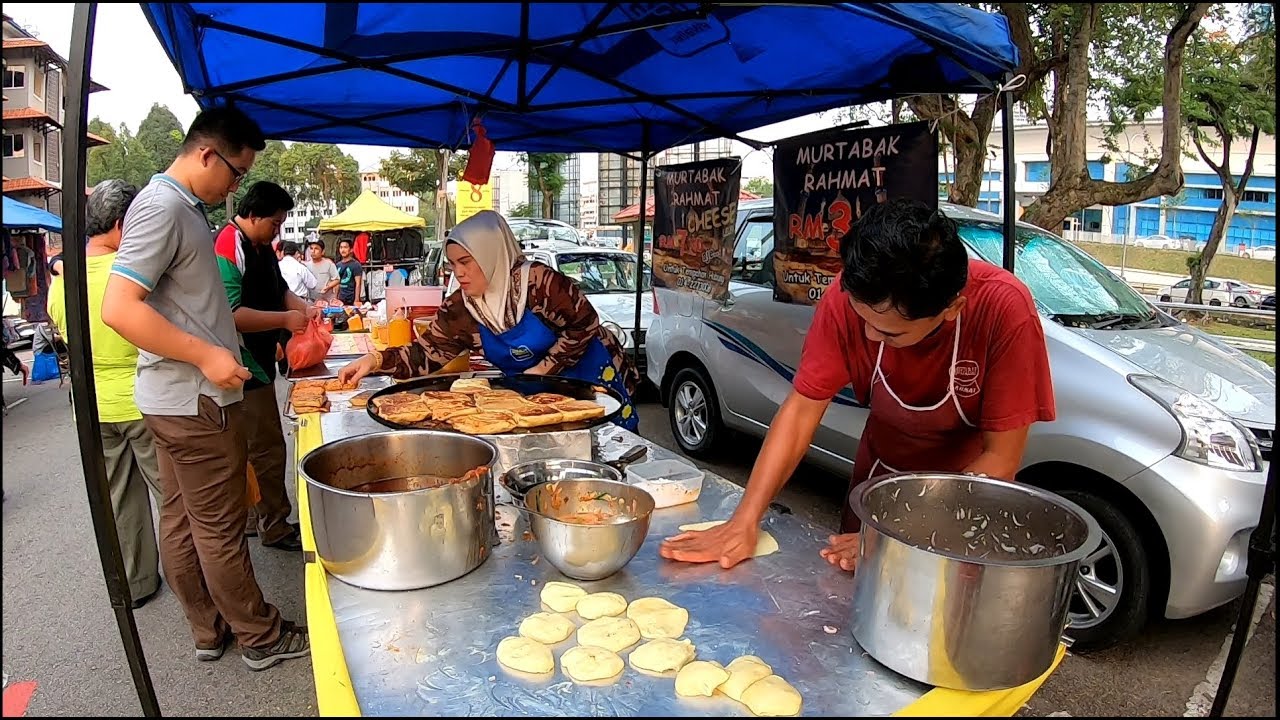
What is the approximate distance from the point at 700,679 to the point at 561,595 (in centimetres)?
41

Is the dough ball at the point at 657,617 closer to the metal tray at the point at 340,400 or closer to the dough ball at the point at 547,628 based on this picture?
the dough ball at the point at 547,628

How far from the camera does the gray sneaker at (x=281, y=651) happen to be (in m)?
3.08

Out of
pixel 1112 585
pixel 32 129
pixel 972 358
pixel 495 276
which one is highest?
pixel 32 129

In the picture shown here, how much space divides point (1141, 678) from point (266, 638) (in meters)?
3.53

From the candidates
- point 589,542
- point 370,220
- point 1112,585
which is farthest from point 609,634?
point 370,220

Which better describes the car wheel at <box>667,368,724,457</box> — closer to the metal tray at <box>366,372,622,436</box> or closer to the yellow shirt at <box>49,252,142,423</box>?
the metal tray at <box>366,372,622,436</box>

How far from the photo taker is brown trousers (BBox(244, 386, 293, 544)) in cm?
414

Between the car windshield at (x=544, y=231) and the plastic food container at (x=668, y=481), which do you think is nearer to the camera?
the plastic food container at (x=668, y=481)

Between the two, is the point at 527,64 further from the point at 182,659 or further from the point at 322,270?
the point at 322,270

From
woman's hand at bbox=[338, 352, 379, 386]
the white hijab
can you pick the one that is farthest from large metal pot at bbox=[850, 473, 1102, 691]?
woman's hand at bbox=[338, 352, 379, 386]

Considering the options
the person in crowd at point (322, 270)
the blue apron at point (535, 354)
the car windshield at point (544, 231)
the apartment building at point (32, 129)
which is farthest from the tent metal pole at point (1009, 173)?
the apartment building at point (32, 129)

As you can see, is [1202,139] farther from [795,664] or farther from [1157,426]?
[795,664]

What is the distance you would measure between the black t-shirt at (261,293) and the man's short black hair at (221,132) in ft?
4.33

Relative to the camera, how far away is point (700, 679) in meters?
1.33
